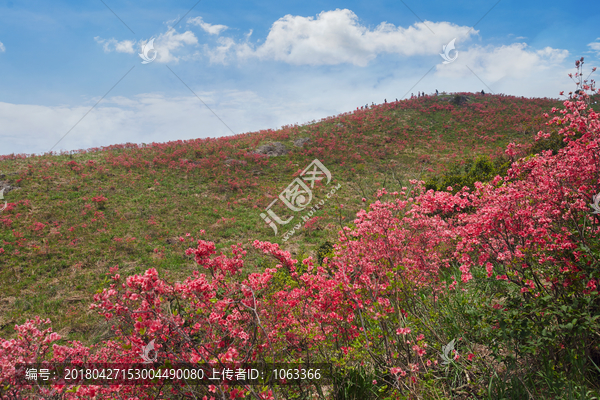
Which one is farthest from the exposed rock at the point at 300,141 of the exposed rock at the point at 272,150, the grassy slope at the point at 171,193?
the exposed rock at the point at 272,150

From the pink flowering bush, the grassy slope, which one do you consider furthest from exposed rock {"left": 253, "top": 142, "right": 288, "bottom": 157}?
the pink flowering bush

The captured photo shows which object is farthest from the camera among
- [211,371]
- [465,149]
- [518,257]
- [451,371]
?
[465,149]

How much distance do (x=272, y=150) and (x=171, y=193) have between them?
11356 mm

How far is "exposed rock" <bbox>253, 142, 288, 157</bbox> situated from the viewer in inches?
1051

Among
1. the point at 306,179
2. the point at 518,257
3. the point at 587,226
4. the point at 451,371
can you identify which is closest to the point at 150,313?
the point at 451,371

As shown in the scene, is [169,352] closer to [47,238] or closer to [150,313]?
[150,313]

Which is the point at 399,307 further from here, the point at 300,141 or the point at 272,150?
the point at 300,141

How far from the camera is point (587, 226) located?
319cm

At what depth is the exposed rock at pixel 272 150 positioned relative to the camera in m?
26.7

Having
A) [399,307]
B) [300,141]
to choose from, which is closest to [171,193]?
[300,141]

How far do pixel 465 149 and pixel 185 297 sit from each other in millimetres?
31102

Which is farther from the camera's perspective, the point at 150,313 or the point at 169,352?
the point at 169,352

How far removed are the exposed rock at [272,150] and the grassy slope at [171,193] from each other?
105 cm

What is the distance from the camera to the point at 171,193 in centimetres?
1884
